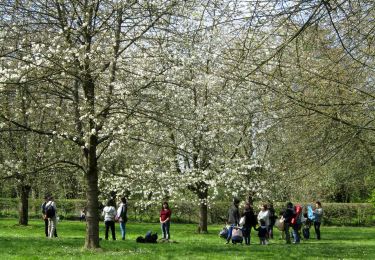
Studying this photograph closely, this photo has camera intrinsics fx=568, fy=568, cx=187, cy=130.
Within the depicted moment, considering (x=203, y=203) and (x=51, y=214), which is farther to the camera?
(x=203, y=203)

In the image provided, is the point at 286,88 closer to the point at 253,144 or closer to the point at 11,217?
the point at 253,144

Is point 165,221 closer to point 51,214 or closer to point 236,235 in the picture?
point 236,235

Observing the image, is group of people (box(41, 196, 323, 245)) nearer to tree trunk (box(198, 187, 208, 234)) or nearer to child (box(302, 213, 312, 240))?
child (box(302, 213, 312, 240))

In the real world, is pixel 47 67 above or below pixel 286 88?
above

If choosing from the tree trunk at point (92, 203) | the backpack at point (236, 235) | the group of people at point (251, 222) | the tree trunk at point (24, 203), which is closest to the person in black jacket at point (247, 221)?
the group of people at point (251, 222)

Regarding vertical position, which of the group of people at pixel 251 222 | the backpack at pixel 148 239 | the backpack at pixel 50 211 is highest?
the backpack at pixel 50 211

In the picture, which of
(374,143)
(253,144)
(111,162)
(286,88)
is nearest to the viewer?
(286,88)

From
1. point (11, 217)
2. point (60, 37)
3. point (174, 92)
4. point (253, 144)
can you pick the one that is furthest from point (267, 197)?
point (11, 217)

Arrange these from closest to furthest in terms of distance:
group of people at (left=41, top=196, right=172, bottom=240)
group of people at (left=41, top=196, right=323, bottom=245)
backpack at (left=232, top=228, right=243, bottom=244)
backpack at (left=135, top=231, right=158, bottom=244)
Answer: backpack at (left=135, top=231, right=158, bottom=244), backpack at (left=232, top=228, right=243, bottom=244), group of people at (left=41, top=196, right=323, bottom=245), group of people at (left=41, top=196, right=172, bottom=240)

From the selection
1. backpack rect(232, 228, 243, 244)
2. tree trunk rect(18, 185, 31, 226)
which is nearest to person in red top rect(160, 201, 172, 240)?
backpack rect(232, 228, 243, 244)

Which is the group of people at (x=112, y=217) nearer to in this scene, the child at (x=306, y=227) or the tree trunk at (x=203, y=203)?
the tree trunk at (x=203, y=203)

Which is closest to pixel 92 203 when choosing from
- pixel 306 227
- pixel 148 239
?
pixel 148 239

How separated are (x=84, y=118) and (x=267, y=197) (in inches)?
504

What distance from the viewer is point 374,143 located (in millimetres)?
11570
